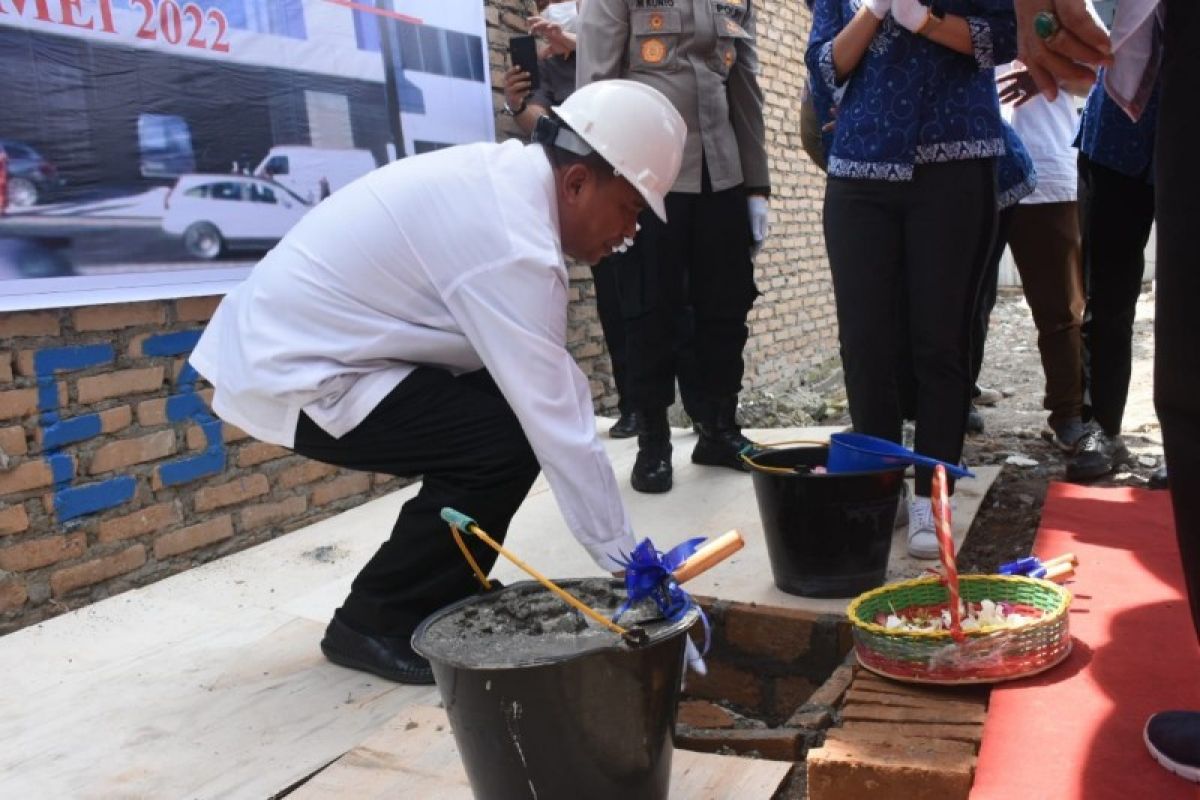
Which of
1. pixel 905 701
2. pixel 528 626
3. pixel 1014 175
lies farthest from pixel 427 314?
pixel 1014 175

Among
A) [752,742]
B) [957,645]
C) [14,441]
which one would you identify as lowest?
[752,742]

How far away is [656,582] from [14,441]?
2.05m

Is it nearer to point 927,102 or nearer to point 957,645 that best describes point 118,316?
point 927,102

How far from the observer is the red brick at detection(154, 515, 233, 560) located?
10.7 ft

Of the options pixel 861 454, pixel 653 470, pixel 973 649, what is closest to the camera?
pixel 973 649

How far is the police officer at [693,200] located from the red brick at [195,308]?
139 cm

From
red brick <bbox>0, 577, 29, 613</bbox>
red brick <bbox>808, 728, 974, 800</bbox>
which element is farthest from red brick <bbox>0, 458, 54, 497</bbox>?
red brick <bbox>808, 728, 974, 800</bbox>

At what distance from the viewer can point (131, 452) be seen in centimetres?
A: 316

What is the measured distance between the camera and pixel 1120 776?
1.69m

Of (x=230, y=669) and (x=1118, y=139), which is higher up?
(x=1118, y=139)

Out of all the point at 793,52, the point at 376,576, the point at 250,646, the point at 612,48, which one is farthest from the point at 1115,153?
the point at 793,52

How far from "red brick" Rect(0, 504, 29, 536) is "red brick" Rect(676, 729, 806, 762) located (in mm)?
1876

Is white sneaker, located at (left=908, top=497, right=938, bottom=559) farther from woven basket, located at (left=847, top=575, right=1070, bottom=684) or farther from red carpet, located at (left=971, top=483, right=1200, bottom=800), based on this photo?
woven basket, located at (left=847, top=575, right=1070, bottom=684)

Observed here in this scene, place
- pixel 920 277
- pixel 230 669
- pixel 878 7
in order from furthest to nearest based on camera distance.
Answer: pixel 920 277
pixel 878 7
pixel 230 669
